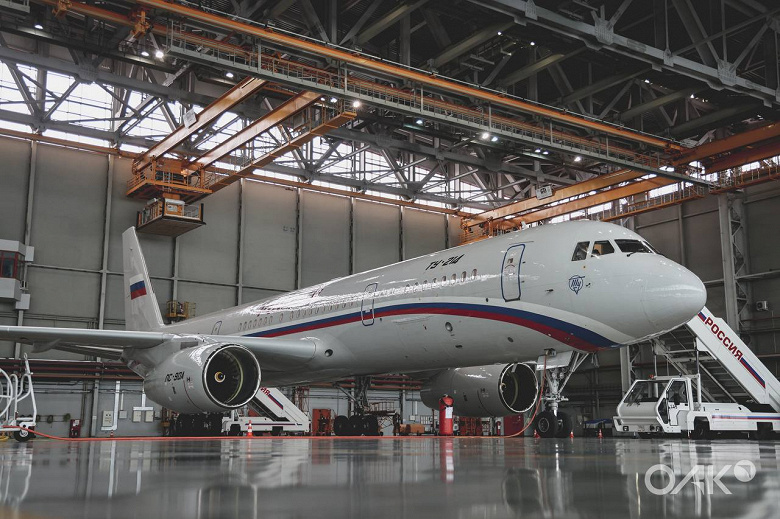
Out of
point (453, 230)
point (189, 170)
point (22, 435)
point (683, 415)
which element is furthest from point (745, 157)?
point (22, 435)

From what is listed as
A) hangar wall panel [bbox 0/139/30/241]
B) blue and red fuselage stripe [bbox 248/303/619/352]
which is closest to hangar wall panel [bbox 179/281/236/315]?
hangar wall panel [bbox 0/139/30/241]

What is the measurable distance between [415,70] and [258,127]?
24.3 ft

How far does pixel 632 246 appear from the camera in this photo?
1102cm

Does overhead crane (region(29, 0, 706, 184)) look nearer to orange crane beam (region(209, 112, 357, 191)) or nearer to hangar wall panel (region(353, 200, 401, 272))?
orange crane beam (region(209, 112, 357, 191))

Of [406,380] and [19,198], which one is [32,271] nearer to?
[19,198]

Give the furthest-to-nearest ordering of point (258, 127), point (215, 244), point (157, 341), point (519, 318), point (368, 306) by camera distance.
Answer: point (215, 244)
point (258, 127)
point (157, 341)
point (368, 306)
point (519, 318)

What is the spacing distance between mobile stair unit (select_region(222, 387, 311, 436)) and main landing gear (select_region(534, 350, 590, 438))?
13.5 metres

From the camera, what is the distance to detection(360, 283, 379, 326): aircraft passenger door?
13867 millimetres

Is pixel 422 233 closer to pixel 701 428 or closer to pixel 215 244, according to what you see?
pixel 215 244

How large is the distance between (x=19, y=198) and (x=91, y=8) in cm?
1230

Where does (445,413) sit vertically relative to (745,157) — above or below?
below

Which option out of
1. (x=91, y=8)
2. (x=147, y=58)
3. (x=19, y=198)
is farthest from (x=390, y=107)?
(x=19, y=198)

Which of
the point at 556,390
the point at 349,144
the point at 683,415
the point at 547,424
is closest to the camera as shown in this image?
the point at 556,390

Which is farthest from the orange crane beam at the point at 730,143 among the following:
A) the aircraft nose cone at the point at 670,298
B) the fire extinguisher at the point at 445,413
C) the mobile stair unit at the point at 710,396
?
the aircraft nose cone at the point at 670,298
